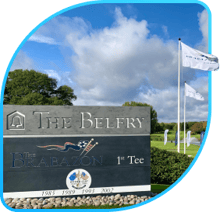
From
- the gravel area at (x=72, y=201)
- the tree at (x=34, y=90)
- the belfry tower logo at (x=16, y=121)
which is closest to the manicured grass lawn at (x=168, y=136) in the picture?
the gravel area at (x=72, y=201)

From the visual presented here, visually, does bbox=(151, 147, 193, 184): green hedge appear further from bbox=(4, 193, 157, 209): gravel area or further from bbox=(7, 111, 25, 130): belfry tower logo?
bbox=(7, 111, 25, 130): belfry tower logo

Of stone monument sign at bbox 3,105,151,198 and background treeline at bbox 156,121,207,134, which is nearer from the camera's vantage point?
stone monument sign at bbox 3,105,151,198

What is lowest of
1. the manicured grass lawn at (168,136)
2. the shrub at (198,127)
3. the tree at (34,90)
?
the manicured grass lawn at (168,136)

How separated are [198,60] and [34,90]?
12.9 ft

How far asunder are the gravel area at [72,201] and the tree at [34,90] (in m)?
2.16

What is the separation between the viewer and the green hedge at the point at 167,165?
6.14 meters

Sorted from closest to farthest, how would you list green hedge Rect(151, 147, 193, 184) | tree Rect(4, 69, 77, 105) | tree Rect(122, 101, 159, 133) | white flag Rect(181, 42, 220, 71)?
tree Rect(4, 69, 77, 105) → tree Rect(122, 101, 159, 133) → white flag Rect(181, 42, 220, 71) → green hedge Rect(151, 147, 193, 184)

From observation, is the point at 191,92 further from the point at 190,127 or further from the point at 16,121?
the point at 16,121

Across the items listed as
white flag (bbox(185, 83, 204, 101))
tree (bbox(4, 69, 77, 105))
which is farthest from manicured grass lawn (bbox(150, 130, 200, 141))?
tree (bbox(4, 69, 77, 105))

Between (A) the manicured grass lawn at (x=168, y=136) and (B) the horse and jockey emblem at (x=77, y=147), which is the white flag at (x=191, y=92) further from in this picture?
(B) the horse and jockey emblem at (x=77, y=147)

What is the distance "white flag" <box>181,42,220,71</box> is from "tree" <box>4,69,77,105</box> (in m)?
2.84

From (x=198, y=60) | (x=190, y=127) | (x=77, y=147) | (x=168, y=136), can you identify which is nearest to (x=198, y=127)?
(x=190, y=127)

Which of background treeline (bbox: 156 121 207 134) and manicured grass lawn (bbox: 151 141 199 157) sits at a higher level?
background treeline (bbox: 156 121 207 134)

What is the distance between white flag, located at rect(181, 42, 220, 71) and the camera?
6.02m
